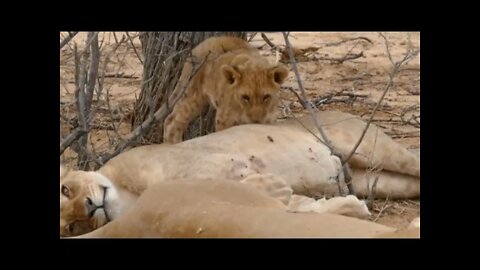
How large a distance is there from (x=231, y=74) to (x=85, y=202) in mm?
1693

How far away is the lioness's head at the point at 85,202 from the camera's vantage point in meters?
4.45

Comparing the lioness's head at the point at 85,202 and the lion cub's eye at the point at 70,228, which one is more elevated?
the lioness's head at the point at 85,202

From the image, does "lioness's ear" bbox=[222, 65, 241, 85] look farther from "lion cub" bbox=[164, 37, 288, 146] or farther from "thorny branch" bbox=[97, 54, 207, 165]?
"thorny branch" bbox=[97, 54, 207, 165]

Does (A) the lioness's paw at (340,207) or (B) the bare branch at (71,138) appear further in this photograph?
(B) the bare branch at (71,138)

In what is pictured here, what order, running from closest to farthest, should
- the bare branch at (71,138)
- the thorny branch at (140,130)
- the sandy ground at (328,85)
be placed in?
1. the bare branch at (71,138)
2. the thorny branch at (140,130)
3. the sandy ground at (328,85)

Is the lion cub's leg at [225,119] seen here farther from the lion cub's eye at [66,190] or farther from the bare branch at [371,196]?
the lion cub's eye at [66,190]

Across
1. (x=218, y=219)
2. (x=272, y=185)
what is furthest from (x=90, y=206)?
(x=218, y=219)

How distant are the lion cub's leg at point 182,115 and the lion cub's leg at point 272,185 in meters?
1.57

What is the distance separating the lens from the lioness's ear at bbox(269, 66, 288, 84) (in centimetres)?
588

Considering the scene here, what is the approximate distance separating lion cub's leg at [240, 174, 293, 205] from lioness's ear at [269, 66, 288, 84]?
4.58 ft

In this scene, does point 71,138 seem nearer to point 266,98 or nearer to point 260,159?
point 260,159

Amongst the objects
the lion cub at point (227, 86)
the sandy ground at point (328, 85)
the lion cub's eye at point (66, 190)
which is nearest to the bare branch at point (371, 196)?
the sandy ground at point (328, 85)

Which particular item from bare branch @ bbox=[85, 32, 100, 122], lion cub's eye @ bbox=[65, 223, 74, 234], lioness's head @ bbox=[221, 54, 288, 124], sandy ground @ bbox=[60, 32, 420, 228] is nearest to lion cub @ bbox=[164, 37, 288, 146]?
lioness's head @ bbox=[221, 54, 288, 124]
